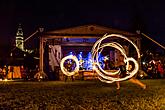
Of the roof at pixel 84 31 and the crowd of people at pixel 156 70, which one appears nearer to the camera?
the roof at pixel 84 31

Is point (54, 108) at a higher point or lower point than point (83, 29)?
lower

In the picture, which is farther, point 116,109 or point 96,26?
point 96,26

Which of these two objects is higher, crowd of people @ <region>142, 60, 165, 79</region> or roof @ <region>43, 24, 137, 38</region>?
roof @ <region>43, 24, 137, 38</region>

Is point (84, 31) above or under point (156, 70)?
above

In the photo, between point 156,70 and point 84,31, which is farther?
point 156,70

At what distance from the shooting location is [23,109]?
9406 millimetres

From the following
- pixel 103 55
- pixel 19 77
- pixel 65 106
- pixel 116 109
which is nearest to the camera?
pixel 116 109

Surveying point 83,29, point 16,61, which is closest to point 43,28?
point 83,29

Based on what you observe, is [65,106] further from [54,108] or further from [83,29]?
[83,29]

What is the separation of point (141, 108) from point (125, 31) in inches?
736

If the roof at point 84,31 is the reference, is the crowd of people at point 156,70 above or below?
below

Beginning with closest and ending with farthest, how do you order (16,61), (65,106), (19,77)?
1. (65,106)
2. (19,77)
3. (16,61)

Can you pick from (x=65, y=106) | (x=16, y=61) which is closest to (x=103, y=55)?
(x=16, y=61)

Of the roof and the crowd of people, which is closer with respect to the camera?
the roof
